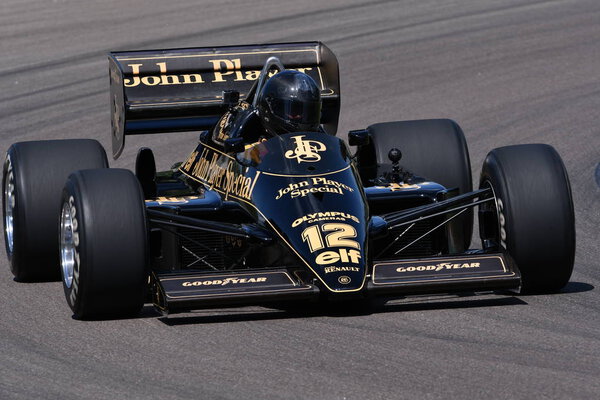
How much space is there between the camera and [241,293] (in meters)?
8.91

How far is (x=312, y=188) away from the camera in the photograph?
9664 mm

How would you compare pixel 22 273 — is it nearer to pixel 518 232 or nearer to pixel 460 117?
pixel 518 232

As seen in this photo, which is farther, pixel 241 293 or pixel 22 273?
pixel 22 273

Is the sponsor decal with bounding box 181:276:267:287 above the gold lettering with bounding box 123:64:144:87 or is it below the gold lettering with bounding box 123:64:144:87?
below

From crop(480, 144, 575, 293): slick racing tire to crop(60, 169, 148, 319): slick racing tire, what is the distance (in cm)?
244

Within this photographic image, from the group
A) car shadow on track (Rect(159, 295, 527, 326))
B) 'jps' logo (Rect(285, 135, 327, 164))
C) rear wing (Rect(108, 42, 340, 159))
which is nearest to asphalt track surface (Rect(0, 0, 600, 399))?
car shadow on track (Rect(159, 295, 527, 326))

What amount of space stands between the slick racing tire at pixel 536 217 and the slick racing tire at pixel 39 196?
3062mm

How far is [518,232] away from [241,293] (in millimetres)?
1978

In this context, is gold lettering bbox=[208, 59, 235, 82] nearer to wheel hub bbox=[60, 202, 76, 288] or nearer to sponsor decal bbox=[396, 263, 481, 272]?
wheel hub bbox=[60, 202, 76, 288]

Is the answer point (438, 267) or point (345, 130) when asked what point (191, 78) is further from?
point (345, 130)

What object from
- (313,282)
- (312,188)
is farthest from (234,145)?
(313,282)

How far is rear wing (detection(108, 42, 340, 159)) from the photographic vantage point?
12.5 metres

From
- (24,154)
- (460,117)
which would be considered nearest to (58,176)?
(24,154)

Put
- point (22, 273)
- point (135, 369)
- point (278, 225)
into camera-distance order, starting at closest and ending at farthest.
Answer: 1. point (135, 369)
2. point (278, 225)
3. point (22, 273)
